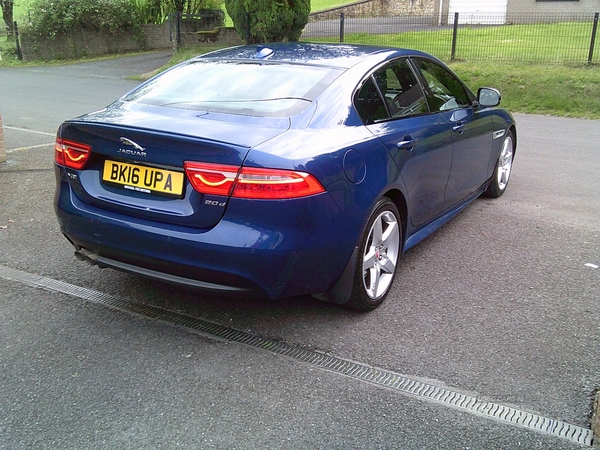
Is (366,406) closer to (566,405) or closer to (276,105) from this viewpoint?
(566,405)

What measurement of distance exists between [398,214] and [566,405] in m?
1.55

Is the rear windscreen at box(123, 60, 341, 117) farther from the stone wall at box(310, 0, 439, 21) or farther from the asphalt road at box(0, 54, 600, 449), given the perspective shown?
the stone wall at box(310, 0, 439, 21)

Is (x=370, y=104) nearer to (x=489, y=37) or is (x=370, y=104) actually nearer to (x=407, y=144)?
(x=407, y=144)

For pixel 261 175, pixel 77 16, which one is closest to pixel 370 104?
pixel 261 175

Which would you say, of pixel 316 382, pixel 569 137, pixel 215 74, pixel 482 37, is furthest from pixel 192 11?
pixel 316 382

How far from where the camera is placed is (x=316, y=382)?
308cm

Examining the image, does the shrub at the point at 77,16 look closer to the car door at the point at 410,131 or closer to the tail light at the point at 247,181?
the car door at the point at 410,131

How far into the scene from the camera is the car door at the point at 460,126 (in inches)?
188

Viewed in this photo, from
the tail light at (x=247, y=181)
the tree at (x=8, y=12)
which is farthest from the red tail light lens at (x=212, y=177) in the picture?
the tree at (x=8, y=12)

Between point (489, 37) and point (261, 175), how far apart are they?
18.1 meters

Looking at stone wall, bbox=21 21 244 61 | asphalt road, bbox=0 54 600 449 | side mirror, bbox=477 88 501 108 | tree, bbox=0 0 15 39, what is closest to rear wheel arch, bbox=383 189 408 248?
asphalt road, bbox=0 54 600 449

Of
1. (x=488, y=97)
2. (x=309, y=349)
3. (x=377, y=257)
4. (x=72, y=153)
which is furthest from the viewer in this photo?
(x=488, y=97)

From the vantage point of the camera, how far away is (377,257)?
12.7 feet

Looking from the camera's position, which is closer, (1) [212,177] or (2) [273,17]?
(1) [212,177]
